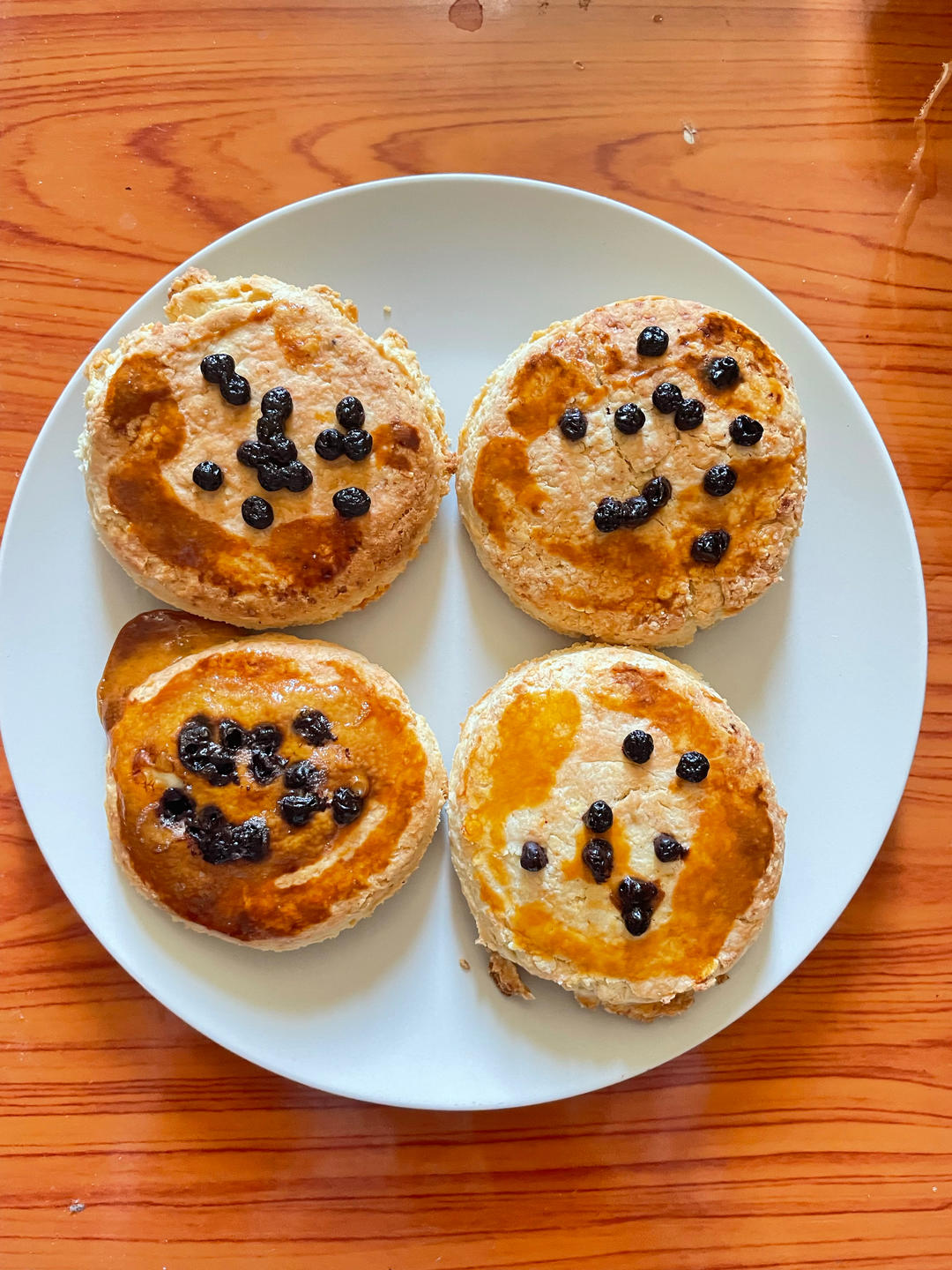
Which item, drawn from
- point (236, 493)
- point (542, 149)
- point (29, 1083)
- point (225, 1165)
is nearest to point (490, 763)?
point (236, 493)

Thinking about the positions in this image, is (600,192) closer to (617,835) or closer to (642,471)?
(642,471)

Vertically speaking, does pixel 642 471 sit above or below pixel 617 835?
above

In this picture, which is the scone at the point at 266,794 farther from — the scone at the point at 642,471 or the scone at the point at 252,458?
the scone at the point at 642,471

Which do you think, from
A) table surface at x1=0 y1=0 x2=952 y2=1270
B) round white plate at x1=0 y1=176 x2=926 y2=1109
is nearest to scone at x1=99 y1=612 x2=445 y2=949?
round white plate at x1=0 y1=176 x2=926 y2=1109

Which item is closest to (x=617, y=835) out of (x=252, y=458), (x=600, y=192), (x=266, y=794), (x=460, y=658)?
(x=460, y=658)

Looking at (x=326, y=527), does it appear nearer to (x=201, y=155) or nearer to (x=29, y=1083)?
(x=201, y=155)

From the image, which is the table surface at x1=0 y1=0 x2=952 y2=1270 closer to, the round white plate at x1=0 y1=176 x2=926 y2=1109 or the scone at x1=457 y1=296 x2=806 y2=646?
the round white plate at x1=0 y1=176 x2=926 y2=1109
